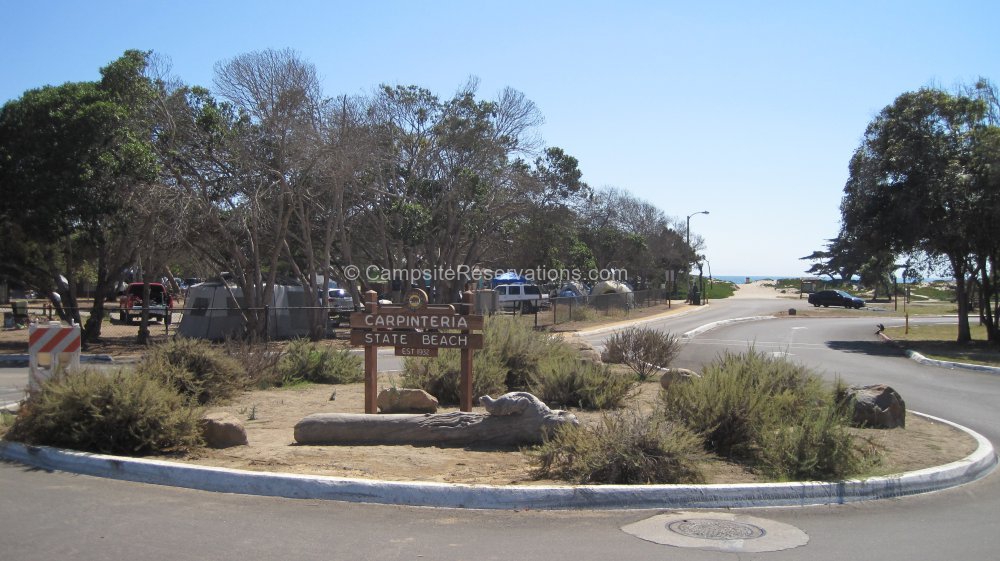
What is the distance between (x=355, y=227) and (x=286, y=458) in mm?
26823

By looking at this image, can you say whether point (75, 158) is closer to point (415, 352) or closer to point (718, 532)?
point (415, 352)

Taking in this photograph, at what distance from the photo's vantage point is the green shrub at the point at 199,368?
10273mm

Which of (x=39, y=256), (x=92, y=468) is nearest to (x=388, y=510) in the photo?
(x=92, y=468)

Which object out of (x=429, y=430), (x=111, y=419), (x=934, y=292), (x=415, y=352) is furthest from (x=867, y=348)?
(x=934, y=292)

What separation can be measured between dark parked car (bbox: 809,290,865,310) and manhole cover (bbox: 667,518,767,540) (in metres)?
62.2

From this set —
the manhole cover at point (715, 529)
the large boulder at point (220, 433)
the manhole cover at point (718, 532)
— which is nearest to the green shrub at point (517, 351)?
the large boulder at point (220, 433)

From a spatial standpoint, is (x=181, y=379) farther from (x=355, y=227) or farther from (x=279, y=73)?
(x=355, y=227)

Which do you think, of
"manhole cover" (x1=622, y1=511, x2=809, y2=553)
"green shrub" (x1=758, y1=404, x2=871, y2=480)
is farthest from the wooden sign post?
"manhole cover" (x1=622, y1=511, x2=809, y2=553)

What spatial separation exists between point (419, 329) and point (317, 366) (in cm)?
449

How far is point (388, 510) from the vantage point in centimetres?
626

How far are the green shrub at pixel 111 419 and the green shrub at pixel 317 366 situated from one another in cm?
571

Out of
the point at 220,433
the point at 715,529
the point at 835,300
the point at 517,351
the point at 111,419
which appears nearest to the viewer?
the point at 715,529

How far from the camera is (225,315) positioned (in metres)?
25.8

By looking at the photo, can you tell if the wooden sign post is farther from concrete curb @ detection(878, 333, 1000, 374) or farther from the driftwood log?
concrete curb @ detection(878, 333, 1000, 374)
